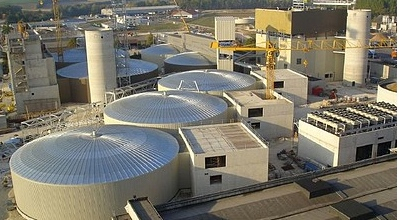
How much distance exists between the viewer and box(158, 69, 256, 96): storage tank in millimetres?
48531

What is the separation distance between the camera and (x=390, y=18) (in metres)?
126

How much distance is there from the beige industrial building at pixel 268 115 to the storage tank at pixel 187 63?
24.7m

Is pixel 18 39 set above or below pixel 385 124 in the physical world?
above

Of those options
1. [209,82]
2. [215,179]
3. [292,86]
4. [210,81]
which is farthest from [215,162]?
[292,86]

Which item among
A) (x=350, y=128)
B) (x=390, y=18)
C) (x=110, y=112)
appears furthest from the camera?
(x=390, y=18)

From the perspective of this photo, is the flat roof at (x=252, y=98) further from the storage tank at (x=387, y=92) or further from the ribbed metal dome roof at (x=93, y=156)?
the ribbed metal dome roof at (x=93, y=156)

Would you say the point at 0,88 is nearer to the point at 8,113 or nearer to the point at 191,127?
the point at 8,113

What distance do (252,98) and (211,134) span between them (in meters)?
11.9

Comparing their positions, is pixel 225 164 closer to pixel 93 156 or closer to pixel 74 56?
pixel 93 156

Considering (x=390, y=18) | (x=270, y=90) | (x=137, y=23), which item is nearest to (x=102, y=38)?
(x=270, y=90)

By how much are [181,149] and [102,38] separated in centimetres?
2479

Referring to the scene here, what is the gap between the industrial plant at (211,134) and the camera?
25.4 m

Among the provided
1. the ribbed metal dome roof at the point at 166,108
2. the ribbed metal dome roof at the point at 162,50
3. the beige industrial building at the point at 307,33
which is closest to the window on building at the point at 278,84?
the ribbed metal dome roof at the point at 166,108

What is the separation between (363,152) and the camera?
116ft
